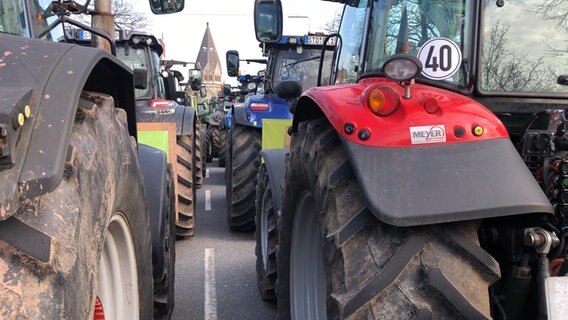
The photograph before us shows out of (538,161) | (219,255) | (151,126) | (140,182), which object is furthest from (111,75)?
(219,255)

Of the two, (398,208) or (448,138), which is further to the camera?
(448,138)

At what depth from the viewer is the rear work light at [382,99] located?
81.0 inches

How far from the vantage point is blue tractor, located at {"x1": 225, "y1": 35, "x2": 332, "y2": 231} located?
653 centimetres

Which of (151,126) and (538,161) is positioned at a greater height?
(538,161)

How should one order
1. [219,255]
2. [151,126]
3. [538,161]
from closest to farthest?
[538,161] < [151,126] < [219,255]

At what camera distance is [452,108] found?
2.07m

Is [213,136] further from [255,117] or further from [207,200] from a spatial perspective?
[255,117]

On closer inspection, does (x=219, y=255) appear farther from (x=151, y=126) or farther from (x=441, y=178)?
(x=441, y=178)

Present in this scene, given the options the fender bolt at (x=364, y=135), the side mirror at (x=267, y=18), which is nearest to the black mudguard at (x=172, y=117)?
the side mirror at (x=267, y=18)

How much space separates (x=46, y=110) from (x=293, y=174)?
155cm

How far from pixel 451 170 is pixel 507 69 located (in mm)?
662

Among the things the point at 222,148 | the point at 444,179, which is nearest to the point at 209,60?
the point at 222,148

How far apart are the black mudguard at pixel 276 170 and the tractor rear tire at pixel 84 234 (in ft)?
5.93

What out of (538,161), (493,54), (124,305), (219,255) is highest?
(493,54)
